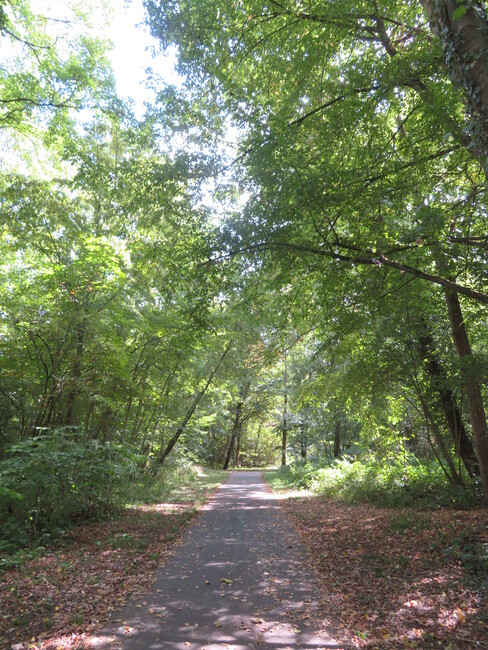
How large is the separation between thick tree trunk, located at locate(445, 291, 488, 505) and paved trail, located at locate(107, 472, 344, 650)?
429 centimetres

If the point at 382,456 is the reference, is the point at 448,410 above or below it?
above

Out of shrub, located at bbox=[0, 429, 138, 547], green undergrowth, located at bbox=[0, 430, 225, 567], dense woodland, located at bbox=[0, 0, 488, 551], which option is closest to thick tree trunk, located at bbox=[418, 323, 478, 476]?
dense woodland, located at bbox=[0, 0, 488, 551]

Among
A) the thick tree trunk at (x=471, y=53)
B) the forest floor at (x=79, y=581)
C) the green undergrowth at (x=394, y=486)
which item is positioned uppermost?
the thick tree trunk at (x=471, y=53)

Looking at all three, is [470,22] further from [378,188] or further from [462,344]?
[462,344]

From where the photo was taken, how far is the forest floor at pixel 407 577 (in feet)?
11.9

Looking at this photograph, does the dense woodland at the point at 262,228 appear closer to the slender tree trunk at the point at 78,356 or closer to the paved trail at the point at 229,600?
the slender tree trunk at the point at 78,356

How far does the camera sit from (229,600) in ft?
14.7

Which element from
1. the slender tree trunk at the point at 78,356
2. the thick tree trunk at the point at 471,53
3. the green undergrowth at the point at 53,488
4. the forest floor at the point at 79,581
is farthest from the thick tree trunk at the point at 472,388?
the slender tree trunk at the point at 78,356

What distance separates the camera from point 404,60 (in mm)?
4625

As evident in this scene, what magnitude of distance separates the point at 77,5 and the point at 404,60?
8.04 meters

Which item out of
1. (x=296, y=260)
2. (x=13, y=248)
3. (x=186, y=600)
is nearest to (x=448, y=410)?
(x=296, y=260)

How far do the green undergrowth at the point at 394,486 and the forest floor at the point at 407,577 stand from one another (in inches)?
29.9

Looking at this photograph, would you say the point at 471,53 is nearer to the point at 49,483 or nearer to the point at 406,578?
the point at 406,578

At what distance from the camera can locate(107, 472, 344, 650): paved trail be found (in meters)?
3.60
